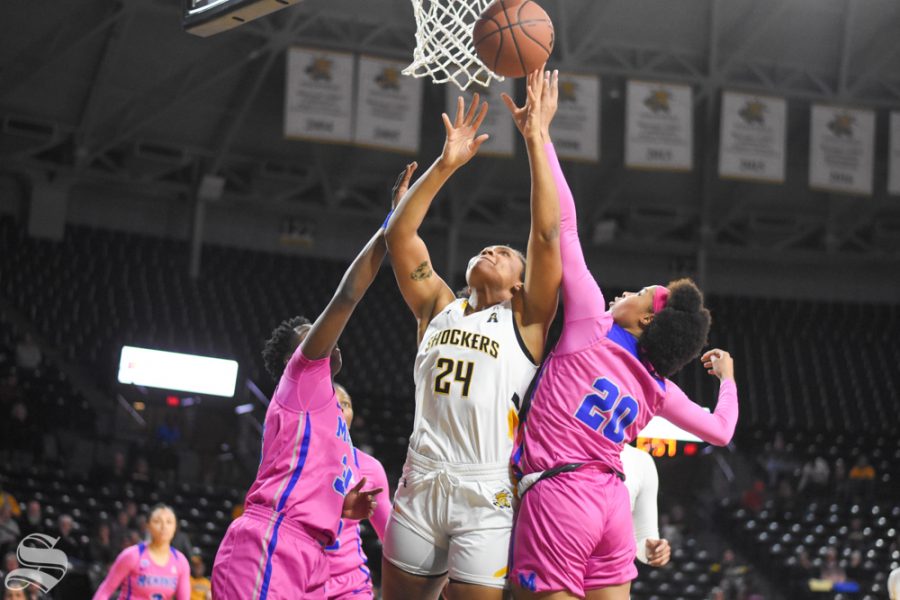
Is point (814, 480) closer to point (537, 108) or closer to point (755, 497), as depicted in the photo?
point (755, 497)

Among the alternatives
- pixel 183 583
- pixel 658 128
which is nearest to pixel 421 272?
pixel 183 583

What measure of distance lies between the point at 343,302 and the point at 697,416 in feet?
4.64

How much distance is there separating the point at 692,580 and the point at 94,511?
715cm

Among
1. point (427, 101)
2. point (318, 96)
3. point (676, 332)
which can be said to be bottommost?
point (676, 332)

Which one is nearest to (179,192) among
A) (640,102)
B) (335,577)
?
(640,102)

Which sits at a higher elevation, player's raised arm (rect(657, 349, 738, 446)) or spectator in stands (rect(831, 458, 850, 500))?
player's raised arm (rect(657, 349, 738, 446))

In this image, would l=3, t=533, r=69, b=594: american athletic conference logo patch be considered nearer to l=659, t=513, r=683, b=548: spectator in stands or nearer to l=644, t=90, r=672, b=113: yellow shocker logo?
l=659, t=513, r=683, b=548: spectator in stands

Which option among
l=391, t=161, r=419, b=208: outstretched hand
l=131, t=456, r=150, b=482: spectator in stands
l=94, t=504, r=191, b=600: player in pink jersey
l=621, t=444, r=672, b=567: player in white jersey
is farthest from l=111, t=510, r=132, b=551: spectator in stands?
l=391, t=161, r=419, b=208: outstretched hand

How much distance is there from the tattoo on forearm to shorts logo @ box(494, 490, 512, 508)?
0.89 m

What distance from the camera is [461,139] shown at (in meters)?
4.04

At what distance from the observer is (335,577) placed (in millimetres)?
4719

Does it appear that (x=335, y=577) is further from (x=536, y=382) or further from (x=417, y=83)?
(x=417, y=83)

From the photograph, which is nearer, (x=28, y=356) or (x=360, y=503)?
(x=360, y=503)

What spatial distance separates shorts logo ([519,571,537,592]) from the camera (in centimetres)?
346
